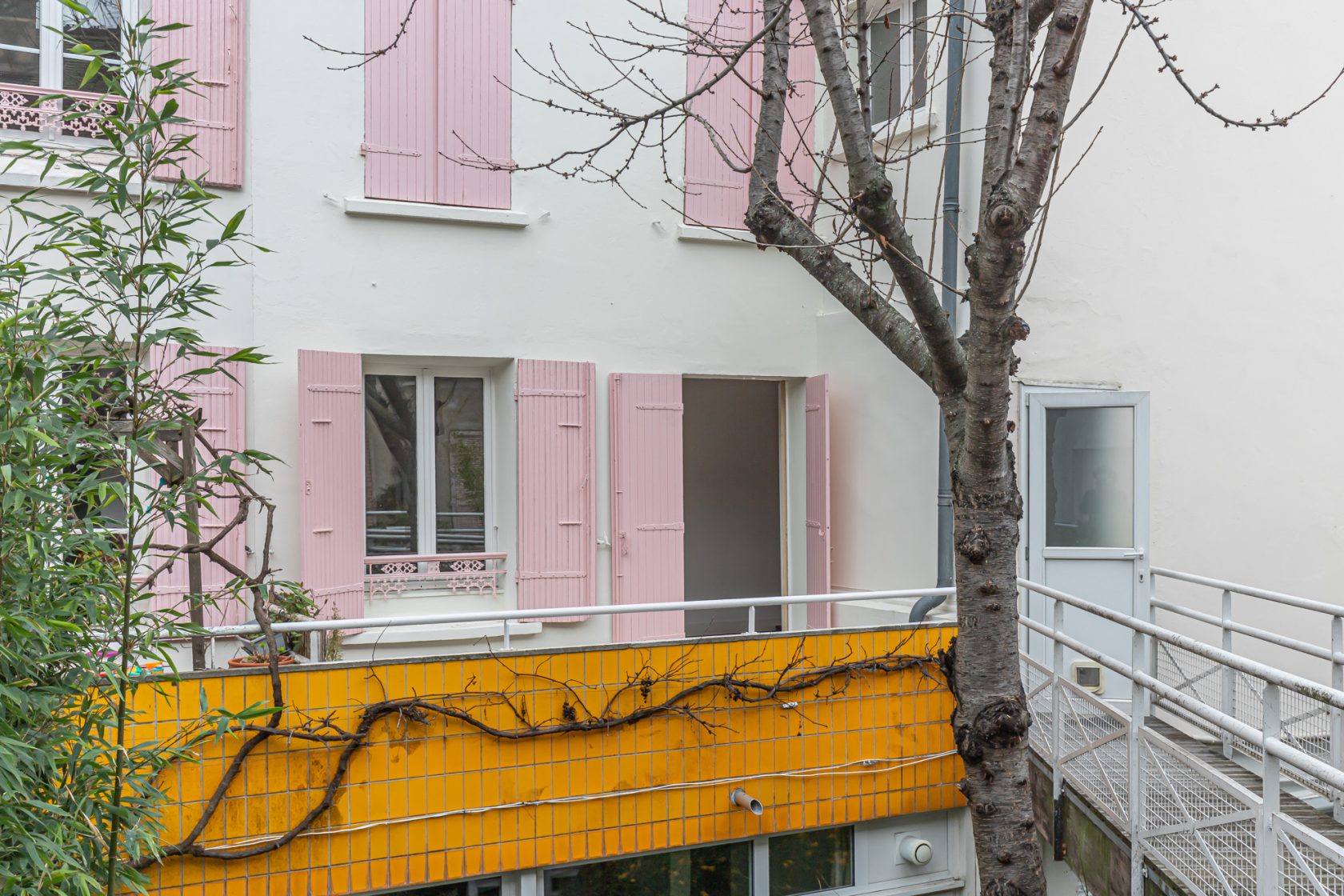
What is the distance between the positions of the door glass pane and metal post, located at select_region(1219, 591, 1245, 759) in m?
0.62


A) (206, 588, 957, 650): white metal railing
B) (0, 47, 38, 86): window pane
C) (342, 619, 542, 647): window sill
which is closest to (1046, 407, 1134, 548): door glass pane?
(206, 588, 957, 650): white metal railing

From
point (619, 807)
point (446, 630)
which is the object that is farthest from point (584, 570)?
point (619, 807)

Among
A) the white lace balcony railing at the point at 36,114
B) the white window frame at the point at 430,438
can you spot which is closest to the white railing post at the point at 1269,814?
the white window frame at the point at 430,438

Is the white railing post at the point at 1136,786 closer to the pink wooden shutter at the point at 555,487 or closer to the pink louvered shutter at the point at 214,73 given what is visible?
the pink wooden shutter at the point at 555,487

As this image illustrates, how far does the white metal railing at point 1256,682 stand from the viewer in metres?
4.30

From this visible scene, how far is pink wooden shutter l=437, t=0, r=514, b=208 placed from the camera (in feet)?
19.7

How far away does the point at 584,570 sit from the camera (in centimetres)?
613

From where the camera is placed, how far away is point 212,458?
540 cm

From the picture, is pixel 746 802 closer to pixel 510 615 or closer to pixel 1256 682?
pixel 510 615

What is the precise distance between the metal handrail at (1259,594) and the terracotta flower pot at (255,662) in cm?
451

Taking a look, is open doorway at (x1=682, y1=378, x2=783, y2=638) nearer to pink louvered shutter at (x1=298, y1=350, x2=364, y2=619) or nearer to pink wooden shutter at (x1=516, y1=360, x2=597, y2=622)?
pink wooden shutter at (x1=516, y1=360, x2=597, y2=622)

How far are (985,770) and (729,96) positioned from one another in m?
4.72

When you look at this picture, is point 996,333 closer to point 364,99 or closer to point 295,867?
point 295,867

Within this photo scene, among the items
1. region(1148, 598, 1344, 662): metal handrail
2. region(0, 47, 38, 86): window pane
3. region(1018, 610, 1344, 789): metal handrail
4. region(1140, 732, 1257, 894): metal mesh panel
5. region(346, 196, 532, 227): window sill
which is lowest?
region(1140, 732, 1257, 894): metal mesh panel
